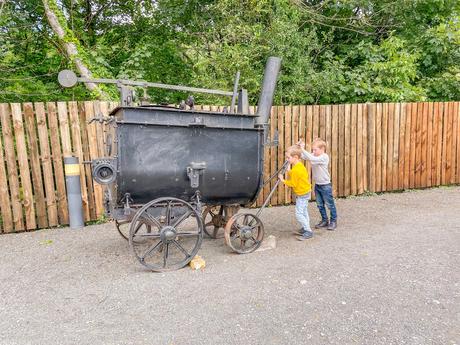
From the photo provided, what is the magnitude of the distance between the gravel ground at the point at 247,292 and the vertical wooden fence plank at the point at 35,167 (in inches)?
16.2

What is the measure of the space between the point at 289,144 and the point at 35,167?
174 inches

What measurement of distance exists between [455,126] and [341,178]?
2.98 meters

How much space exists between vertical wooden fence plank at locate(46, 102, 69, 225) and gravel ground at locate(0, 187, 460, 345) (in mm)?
504

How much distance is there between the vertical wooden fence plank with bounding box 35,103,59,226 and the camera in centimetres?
570

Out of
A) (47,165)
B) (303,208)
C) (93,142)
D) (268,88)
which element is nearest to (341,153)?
(303,208)

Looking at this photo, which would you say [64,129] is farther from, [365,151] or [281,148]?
[365,151]

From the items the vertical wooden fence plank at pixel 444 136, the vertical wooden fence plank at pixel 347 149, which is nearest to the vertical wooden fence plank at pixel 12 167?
the vertical wooden fence plank at pixel 347 149

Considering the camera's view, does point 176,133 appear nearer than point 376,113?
Yes

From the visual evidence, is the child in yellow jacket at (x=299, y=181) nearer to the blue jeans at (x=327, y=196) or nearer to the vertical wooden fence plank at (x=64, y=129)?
the blue jeans at (x=327, y=196)

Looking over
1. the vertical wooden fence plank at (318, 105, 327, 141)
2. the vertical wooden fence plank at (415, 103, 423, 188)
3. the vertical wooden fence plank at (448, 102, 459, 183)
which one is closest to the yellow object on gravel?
the vertical wooden fence plank at (318, 105, 327, 141)

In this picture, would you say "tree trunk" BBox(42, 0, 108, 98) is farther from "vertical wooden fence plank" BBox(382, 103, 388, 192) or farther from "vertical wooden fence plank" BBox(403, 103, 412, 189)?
"vertical wooden fence plank" BBox(403, 103, 412, 189)

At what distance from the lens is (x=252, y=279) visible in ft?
12.5

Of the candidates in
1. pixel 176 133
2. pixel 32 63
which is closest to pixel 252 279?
pixel 176 133

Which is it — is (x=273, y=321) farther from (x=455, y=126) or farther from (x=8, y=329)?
(x=455, y=126)
